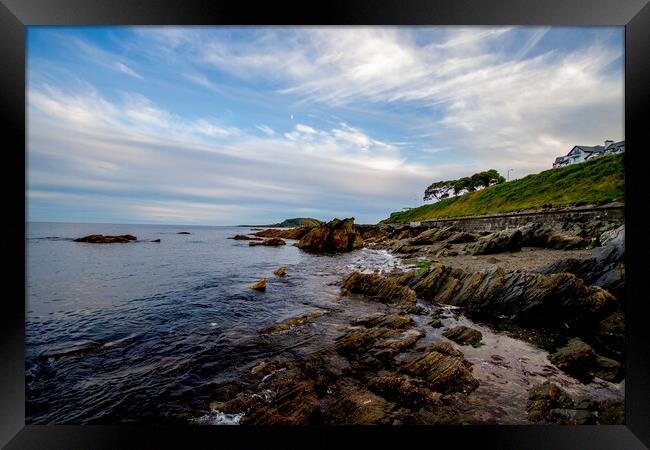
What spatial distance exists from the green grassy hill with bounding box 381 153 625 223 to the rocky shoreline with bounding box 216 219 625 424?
1750 centimetres

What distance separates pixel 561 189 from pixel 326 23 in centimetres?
4401

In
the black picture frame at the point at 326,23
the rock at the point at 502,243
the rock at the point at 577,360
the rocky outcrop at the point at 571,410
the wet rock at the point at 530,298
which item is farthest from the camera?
the rock at the point at 502,243

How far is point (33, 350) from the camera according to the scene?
764cm

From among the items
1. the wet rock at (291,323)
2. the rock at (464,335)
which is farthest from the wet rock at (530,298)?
the wet rock at (291,323)

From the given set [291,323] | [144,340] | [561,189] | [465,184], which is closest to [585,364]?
[291,323]

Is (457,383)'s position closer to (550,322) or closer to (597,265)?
(550,322)

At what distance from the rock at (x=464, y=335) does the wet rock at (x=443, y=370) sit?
3.39 ft

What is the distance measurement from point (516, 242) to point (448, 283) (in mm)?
10229

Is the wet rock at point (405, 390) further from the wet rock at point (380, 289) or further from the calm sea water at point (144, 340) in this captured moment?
the wet rock at point (380, 289)

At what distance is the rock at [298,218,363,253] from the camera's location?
1630 inches

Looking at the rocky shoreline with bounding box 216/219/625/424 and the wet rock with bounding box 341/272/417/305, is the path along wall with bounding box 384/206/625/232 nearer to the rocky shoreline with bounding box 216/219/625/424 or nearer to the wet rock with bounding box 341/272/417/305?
the rocky shoreline with bounding box 216/219/625/424

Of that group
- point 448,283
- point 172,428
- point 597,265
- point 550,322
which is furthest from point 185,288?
point 597,265

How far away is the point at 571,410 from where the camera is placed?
415 cm

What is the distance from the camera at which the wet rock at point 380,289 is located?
11.2 metres
